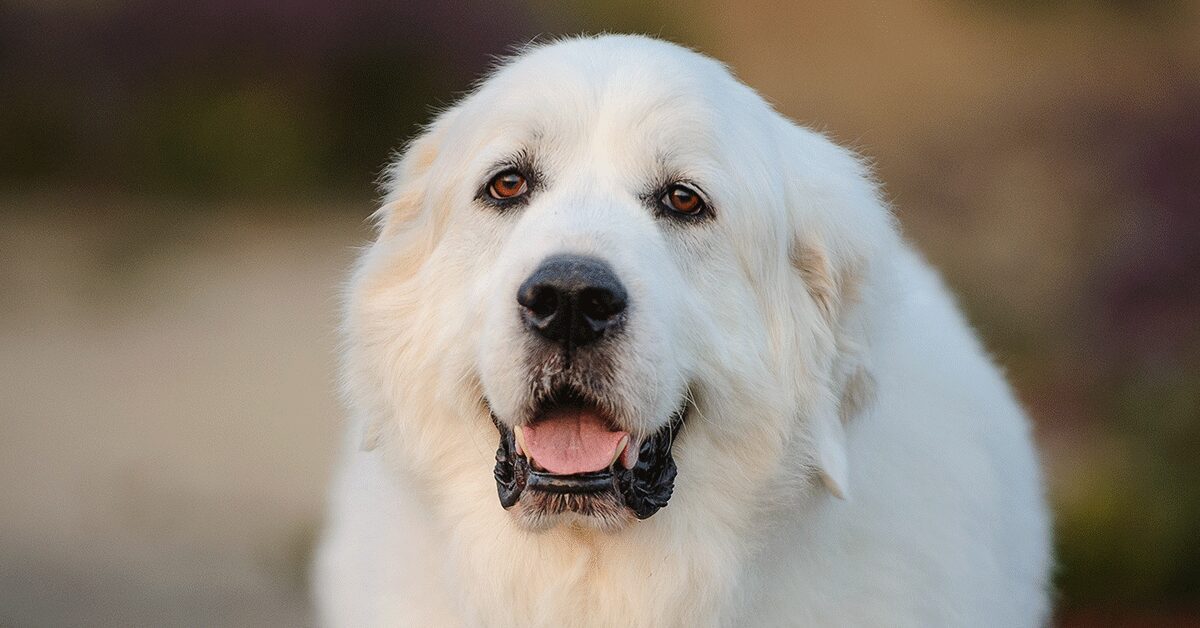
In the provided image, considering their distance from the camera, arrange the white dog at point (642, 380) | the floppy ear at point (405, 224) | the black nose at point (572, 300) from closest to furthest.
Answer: the black nose at point (572, 300) → the white dog at point (642, 380) → the floppy ear at point (405, 224)

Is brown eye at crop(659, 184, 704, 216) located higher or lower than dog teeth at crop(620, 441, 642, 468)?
higher

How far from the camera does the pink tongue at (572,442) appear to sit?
2689mm

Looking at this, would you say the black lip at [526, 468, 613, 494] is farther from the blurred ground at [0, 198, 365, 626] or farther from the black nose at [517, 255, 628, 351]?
the blurred ground at [0, 198, 365, 626]

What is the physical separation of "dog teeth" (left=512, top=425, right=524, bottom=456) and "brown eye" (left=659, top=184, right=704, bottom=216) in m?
0.54

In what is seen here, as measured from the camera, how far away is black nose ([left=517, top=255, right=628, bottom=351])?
8.23 ft

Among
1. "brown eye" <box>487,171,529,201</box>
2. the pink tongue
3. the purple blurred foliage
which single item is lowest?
the pink tongue

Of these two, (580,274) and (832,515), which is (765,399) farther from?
(580,274)

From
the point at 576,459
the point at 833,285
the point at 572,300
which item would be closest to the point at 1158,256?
the point at 833,285

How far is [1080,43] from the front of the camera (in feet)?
26.8

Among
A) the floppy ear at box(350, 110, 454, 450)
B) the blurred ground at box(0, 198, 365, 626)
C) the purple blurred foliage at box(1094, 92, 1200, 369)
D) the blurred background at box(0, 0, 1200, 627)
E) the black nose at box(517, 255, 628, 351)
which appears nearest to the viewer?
the black nose at box(517, 255, 628, 351)

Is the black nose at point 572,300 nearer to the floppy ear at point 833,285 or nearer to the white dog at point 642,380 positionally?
the white dog at point 642,380

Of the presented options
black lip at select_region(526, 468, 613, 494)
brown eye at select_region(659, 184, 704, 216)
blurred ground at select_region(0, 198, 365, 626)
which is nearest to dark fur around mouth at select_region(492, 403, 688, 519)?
black lip at select_region(526, 468, 613, 494)

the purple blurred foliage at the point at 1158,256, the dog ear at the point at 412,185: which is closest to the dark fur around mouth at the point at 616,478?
the dog ear at the point at 412,185

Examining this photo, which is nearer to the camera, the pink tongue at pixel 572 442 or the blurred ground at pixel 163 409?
the pink tongue at pixel 572 442
